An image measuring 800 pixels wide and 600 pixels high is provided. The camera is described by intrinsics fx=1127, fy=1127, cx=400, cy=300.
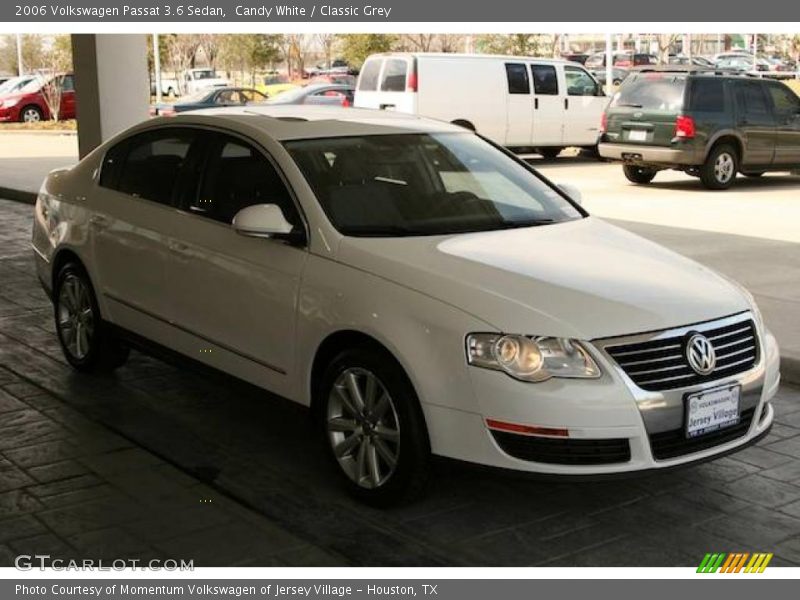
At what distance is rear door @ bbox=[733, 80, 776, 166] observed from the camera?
17.4 m

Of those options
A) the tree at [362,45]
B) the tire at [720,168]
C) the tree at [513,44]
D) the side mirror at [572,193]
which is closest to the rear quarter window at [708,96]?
the tire at [720,168]

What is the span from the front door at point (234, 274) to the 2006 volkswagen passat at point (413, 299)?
11mm

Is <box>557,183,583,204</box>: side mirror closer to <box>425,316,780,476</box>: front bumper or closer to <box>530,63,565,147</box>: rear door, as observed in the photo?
<box>425,316,780,476</box>: front bumper

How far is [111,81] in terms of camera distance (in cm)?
1280

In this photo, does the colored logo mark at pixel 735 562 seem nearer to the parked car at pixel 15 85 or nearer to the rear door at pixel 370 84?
the rear door at pixel 370 84

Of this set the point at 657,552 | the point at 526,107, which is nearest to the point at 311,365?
the point at 657,552

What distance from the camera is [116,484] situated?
4.93m

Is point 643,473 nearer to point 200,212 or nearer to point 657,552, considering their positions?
point 657,552

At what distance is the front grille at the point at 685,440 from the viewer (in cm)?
428

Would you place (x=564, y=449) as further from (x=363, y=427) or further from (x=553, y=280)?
(x=363, y=427)

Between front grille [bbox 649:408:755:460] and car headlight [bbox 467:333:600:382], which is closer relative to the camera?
car headlight [bbox 467:333:600:382]

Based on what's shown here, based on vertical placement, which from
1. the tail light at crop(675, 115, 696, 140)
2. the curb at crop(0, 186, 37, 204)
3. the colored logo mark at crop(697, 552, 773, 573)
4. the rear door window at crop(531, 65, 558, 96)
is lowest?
the curb at crop(0, 186, 37, 204)

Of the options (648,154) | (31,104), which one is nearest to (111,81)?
(648,154)

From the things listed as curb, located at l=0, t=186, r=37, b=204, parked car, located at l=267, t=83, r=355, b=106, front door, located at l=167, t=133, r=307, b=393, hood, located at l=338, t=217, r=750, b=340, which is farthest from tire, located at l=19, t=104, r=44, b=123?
A: hood, located at l=338, t=217, r=750, b=340
